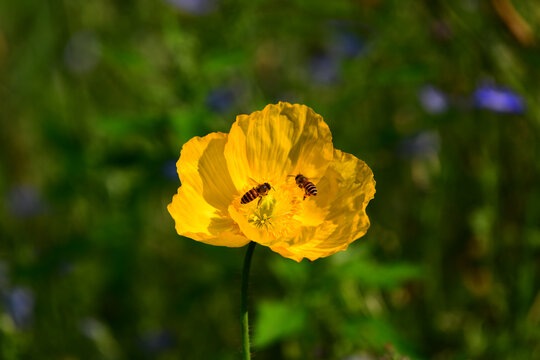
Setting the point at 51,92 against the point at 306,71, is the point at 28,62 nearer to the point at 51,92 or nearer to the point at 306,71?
the point at 51,92

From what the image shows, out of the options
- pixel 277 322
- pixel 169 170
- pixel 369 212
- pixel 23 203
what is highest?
pixel 169 170

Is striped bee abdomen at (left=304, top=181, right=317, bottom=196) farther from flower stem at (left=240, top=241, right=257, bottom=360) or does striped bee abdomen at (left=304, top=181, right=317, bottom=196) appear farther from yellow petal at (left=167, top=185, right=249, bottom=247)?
flower stem at (left=240, top=241, right=257, bottom=360)

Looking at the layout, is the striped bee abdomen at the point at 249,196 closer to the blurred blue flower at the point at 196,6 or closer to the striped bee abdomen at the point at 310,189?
the striped bee abdomen at the point at 310,189

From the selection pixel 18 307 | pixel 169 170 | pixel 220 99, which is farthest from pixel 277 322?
pixel 220 99

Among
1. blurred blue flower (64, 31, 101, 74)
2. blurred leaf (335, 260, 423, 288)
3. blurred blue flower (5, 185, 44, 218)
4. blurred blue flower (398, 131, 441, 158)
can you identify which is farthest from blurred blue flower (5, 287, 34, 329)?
blurred blue flower (64, 31, 101, 74)

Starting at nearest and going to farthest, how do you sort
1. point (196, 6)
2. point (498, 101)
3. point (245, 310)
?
point (245, 310) → point (498, 101) → point (196, 6)

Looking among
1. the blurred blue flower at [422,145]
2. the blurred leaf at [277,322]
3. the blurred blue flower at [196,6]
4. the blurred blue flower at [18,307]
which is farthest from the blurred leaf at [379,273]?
the blurred blue flower at [196,6]

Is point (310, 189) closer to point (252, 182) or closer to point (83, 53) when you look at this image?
point (252, 182)
